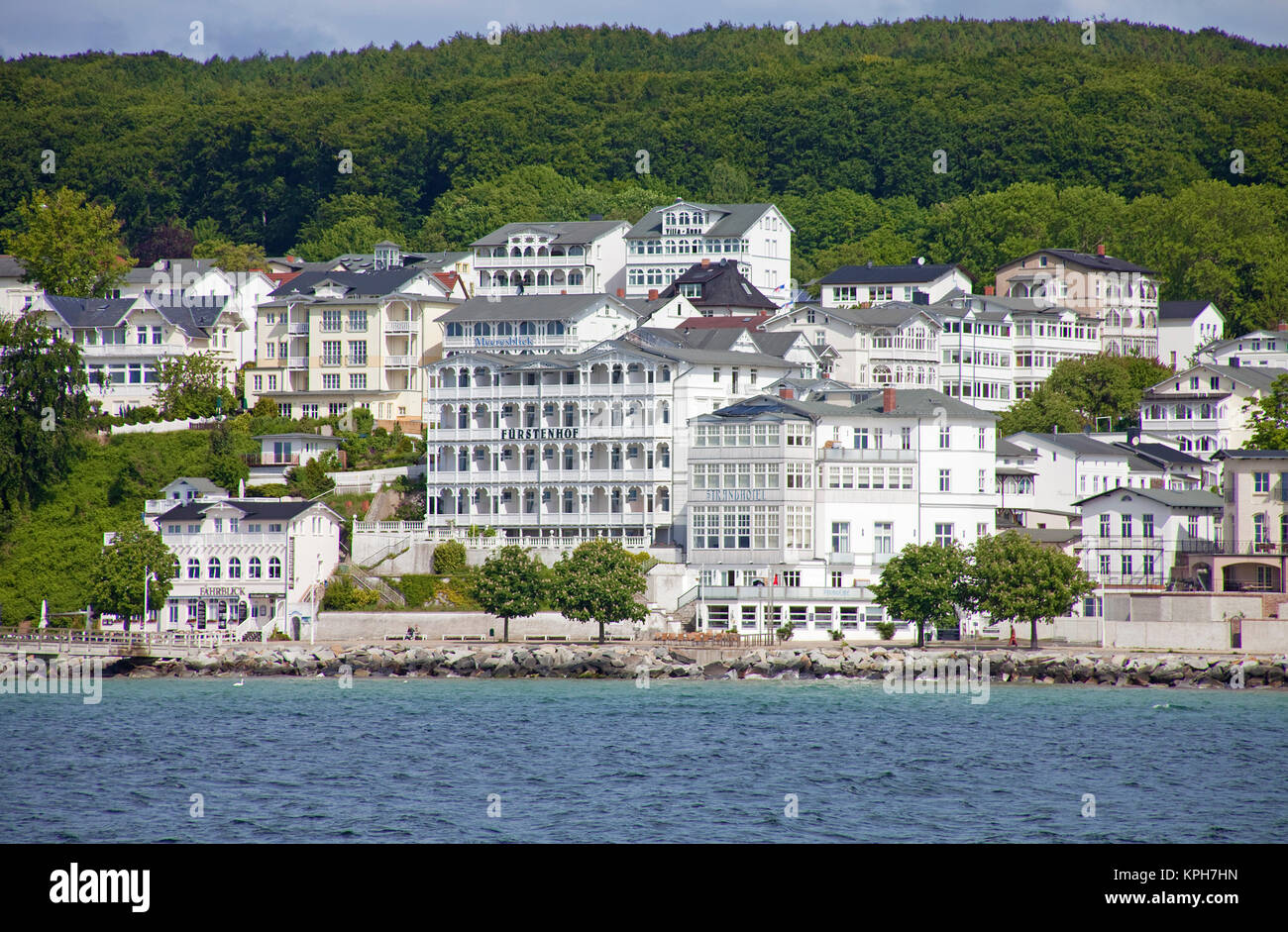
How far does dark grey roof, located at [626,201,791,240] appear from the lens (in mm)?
105688

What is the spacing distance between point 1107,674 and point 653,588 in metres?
18.2

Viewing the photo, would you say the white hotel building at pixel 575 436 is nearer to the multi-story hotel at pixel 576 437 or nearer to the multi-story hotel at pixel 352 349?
the multi-story hotel at pixel 576 437

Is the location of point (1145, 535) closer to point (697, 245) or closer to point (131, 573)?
point (131, 573)

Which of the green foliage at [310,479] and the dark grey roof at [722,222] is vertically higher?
the dark grey roof at [722,222]

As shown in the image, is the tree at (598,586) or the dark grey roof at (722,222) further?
the dark grey roof at (722,222)

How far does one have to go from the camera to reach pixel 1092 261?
100875 mm

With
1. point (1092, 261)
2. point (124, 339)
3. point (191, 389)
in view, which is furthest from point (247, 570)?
point (1092, 261)

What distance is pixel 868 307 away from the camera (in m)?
93.4

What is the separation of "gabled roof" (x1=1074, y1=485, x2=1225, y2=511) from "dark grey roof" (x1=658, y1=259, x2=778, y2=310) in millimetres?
29398

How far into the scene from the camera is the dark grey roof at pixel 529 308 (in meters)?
87.0

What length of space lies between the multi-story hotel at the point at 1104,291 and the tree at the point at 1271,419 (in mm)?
16393

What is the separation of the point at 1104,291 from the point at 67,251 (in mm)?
58992

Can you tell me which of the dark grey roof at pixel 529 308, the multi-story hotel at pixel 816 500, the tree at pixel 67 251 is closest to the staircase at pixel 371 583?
the multi-story hotel at pixel 816 500
